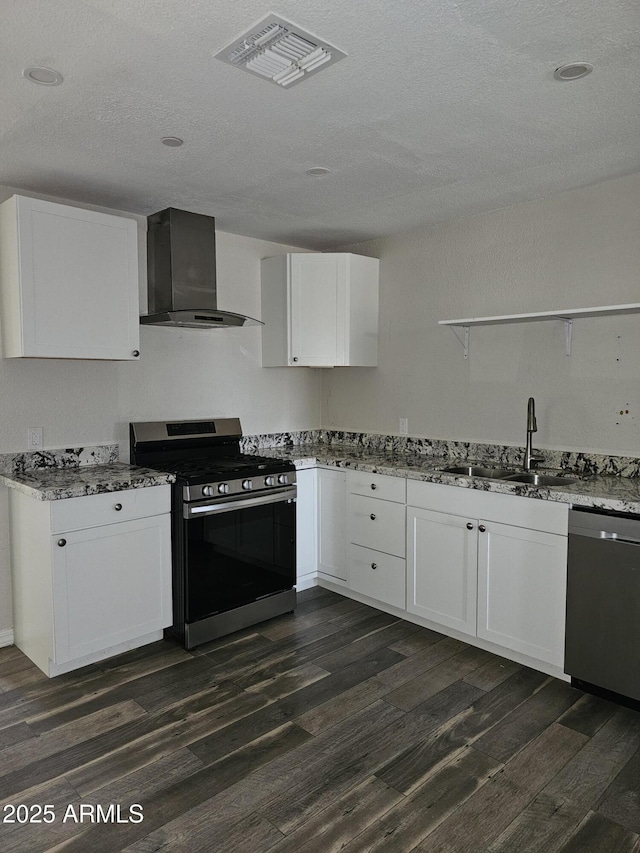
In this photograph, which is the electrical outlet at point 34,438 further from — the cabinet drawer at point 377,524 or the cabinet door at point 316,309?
the cabinet drawer at point 377,524

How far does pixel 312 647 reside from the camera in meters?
3.15

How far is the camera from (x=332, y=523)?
3893 millimetres

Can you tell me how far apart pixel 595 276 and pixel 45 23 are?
268 cm

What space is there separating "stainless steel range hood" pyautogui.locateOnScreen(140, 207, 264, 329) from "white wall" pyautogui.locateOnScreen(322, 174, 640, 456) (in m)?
1.16

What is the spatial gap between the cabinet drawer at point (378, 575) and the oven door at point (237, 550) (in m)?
0.40

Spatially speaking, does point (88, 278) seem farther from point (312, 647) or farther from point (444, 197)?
point (312, 647)

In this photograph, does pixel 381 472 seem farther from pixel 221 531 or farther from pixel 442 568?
pixel 221 531

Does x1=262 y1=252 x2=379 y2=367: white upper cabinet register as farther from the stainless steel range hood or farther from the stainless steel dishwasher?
the stainless steel dishwasher

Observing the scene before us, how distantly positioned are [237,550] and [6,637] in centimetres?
129

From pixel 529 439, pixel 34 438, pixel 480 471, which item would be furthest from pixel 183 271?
pixel 529 439

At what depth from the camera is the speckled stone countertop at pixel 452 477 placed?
8.45 ft

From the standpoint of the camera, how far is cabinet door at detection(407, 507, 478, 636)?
10.1ft

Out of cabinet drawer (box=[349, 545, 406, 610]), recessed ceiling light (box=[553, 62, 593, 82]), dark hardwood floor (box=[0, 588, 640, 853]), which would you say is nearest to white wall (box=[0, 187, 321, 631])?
dark hardwood floor (box=[0, 588, 640, 853])

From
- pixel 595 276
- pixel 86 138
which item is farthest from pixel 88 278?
pixel 595 276
